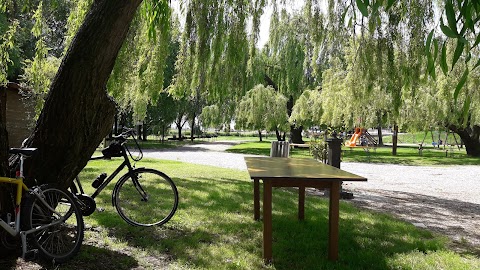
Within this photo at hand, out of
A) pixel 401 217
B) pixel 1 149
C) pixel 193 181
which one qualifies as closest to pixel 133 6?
pixel 1 149

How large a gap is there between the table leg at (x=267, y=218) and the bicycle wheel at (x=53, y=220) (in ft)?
4.80

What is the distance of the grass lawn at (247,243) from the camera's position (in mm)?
3445

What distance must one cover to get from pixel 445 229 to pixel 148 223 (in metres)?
3.84

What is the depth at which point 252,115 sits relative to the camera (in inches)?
829

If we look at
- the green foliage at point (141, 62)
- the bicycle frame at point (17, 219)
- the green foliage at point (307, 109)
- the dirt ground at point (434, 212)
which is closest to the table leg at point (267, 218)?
the bicycle frame at point (17, 219)

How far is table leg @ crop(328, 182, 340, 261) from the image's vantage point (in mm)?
3414

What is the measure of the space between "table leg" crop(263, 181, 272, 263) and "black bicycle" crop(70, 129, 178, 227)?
4.63 feet

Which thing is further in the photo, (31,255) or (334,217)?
(334,217)

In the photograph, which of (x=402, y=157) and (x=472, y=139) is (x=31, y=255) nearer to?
(x=402, y=157)

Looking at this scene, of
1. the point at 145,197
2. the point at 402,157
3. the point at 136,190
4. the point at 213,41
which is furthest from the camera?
the point at 402,157

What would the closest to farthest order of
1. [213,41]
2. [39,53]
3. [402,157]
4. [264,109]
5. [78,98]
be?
[78,98]
[213,41]
[39,53]
[402,157]
[264,109]

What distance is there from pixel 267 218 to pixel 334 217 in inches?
22.6

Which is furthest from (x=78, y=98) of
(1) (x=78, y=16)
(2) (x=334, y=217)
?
(1) (x=78, y=16)

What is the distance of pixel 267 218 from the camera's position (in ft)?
11.1
